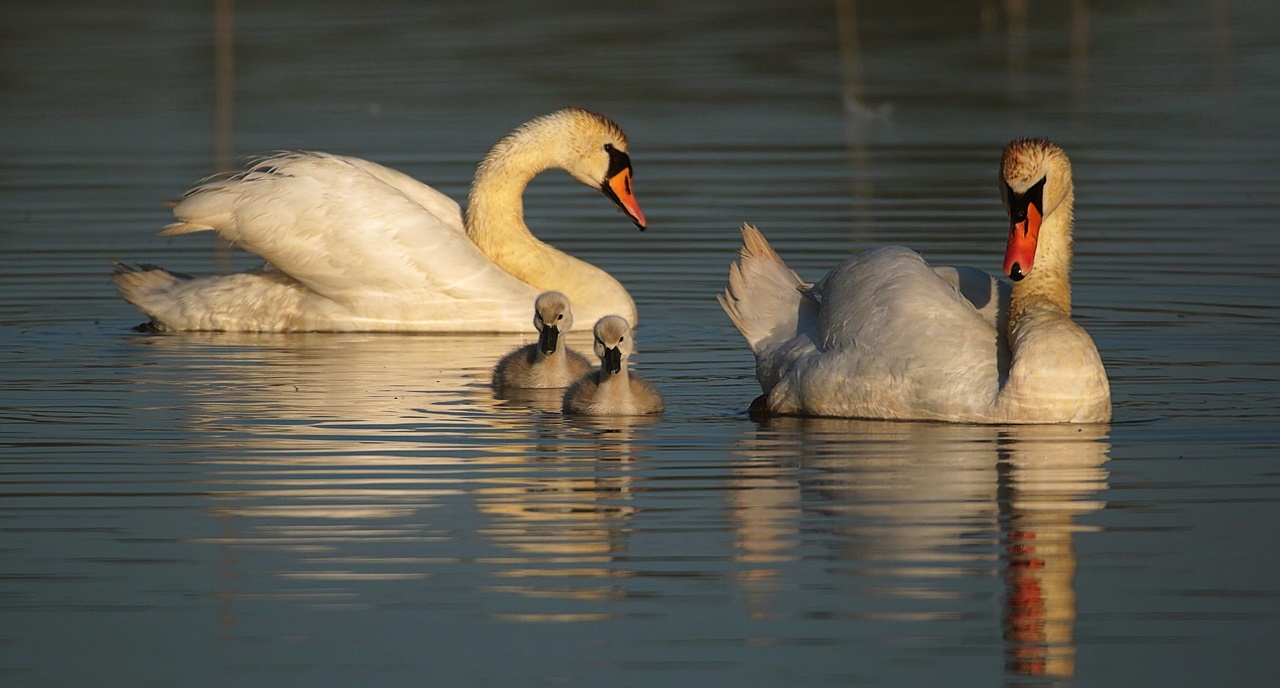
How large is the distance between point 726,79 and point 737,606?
20773 mm

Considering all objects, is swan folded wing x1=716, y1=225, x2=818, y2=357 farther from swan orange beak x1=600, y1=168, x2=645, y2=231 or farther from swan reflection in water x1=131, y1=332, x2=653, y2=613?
swan orange beak x1=600, y1=168, x2=645, y2=231

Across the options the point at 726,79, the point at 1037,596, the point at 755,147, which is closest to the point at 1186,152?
the point at 755,147

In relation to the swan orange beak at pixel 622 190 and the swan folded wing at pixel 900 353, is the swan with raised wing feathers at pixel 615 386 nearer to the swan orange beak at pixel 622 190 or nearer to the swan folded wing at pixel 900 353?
the swan folded wing at pixel 900 353

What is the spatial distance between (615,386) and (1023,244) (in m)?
1.91

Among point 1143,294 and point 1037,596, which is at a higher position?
point 1143,294

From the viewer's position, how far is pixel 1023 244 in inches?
373

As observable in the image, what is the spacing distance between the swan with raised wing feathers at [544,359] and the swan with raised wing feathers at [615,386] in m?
0.68

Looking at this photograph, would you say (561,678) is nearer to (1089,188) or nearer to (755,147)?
(1089,188)

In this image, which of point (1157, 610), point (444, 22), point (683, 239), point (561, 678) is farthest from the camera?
point (444, 22)

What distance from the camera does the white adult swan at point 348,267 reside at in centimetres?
1296

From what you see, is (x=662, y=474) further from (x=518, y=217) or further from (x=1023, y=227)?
(x=518, y=217)

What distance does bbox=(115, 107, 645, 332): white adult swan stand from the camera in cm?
1296

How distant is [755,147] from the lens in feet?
69.3

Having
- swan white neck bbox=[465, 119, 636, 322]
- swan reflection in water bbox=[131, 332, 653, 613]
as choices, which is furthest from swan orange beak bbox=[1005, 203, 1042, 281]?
swan white neck bbox=[465, 119, 636, 322]
